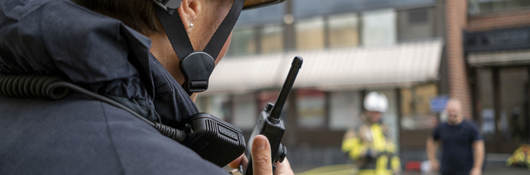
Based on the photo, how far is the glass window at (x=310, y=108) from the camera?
18203mm

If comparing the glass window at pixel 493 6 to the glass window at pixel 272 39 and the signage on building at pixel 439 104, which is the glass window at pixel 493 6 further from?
the glass window at pixel 272 39

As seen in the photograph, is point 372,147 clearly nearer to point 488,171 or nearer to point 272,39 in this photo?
point 488,171

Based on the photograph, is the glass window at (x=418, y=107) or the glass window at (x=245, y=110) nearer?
the glass window at (x=418, y=107)

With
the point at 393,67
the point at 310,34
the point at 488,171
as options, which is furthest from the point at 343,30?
the point at 488,171

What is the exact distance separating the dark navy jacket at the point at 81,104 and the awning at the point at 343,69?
1539 cm

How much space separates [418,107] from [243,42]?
23.6ft

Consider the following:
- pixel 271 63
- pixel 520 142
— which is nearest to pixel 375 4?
pixel 271 63

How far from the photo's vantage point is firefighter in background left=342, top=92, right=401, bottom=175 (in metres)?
6.91

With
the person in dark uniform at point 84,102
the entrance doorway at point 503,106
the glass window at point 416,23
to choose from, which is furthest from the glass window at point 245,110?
the person in dark uniform at point 84,102

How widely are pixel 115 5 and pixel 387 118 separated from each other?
16446mm

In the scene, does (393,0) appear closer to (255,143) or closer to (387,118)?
(387,118)

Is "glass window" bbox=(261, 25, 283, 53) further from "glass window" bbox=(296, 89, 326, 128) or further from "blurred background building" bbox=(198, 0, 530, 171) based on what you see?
"glass window" bbox=(296, 89, 326, 128)

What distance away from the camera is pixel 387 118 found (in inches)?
666

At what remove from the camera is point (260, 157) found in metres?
1.18
